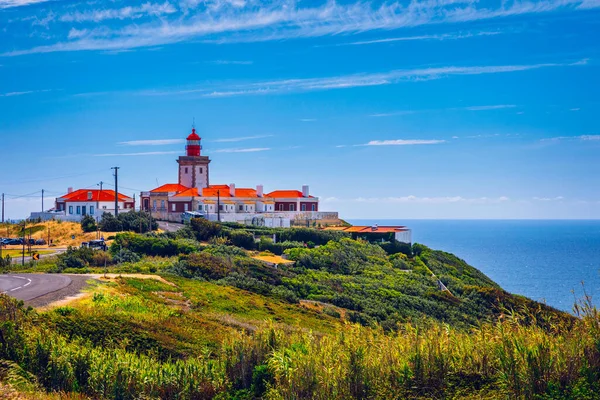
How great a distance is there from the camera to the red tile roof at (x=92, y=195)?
73781 mm

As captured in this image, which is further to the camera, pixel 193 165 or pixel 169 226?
pixel 193 165

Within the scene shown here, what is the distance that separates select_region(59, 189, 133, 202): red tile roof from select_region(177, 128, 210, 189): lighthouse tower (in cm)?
785

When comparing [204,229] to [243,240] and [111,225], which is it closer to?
[243,240]

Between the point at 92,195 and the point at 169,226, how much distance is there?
503 inches

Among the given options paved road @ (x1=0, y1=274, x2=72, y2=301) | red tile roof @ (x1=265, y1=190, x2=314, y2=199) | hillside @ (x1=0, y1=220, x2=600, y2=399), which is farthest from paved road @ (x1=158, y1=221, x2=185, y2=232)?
hillside @ (x1=0, y1=220, x2=600, y2=399)

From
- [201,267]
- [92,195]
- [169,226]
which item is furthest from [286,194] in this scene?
[201,267]


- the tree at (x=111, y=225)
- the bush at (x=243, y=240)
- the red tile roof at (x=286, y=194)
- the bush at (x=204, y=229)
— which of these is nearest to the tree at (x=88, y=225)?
the tree at (x=111, y=225)

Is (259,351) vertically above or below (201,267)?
below

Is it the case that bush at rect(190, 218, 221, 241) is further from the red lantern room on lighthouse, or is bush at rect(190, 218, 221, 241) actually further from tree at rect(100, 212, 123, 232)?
the red lantern room on lighthouse

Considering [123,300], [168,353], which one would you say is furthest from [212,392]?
[123,300]

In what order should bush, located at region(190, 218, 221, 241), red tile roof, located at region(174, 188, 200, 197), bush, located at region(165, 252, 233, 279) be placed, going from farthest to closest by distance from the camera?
red tile roof, located at region(174, 188, 200, 197)
bush, located at region(190, 218, 221, 241)
bush, located at region(165, 252, 233, 279)

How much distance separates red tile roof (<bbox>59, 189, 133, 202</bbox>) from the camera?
73.8 meters

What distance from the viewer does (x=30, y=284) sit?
2927cm

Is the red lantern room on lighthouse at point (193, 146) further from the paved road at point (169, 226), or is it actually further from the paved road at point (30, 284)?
the paved road at point (30, 284)
